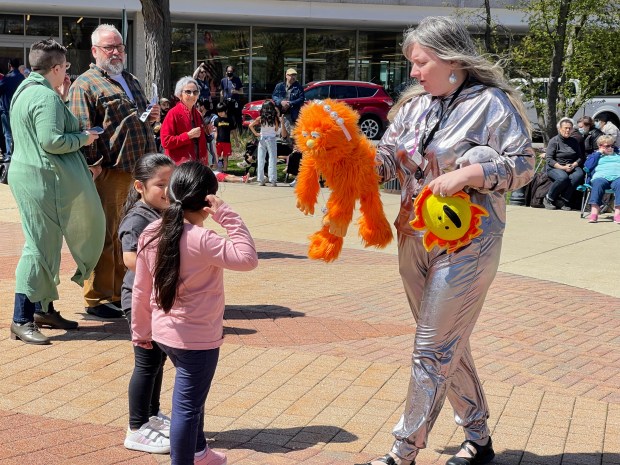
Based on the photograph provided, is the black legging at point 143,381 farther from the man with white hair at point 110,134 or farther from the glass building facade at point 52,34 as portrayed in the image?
the glass building facade at point 52,34

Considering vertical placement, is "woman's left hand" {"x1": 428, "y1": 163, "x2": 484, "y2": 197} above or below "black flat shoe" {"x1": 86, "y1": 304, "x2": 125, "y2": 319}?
above

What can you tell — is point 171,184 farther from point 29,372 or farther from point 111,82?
point 111,82

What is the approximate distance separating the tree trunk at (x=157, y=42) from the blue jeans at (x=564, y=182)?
6230 mm

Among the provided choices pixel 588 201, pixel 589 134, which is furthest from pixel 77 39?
pixel 588 201

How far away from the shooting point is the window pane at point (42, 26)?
31125 mm

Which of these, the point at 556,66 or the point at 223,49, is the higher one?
the point at 223,49

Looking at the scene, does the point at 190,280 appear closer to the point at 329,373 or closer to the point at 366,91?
the point at 329,373

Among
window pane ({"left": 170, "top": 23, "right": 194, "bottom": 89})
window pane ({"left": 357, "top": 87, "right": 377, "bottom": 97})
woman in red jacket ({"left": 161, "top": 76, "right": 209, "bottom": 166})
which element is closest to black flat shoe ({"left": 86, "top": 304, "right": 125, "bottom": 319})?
woman in red jacket ({"left": 161, "top": 76, "right": 209, "bottom": 166})

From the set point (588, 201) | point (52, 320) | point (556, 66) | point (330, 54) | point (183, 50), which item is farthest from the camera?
point (330, 54)

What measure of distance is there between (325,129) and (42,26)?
95.9 feet

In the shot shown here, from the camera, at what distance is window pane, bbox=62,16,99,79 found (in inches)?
1232

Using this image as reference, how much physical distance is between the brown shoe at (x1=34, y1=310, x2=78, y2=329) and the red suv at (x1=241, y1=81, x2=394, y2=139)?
20010 millimetres

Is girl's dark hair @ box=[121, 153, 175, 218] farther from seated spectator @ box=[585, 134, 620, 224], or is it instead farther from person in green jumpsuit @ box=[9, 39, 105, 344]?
→ seated spectator @ box=[585, 134, 620, 224]

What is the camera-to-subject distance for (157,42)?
15.2 m
